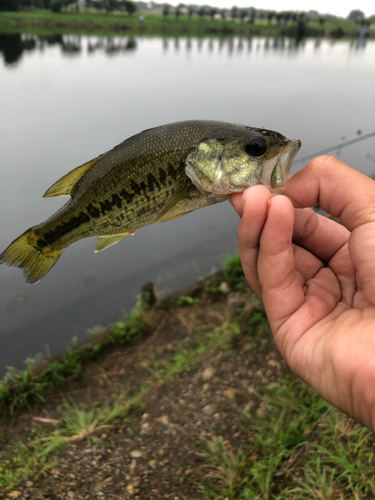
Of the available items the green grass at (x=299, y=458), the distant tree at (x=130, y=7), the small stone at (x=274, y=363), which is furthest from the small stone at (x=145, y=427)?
the distant tree at (x=130, y=7)

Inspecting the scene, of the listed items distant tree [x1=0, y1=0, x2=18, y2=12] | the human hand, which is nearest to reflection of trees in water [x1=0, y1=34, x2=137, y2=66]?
distant tree [x1=0, y1=0, x2=18, y2=12]

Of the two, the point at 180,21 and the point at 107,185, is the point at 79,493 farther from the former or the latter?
the point at 180,21

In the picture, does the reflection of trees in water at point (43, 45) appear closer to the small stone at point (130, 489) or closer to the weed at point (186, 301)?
the weed at point (186, 301)

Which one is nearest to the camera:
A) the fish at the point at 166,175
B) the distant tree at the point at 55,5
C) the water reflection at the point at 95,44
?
the fish at the point at 166,175

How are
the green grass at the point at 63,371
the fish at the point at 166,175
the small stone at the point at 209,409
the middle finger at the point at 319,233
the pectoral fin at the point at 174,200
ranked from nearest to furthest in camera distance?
the fish at the point at 166,175
the pectoral fin at the point at 174,200
the middle finger at the point at 319,233
the small stone at the point at 209,409
the green grass at the point at 63,371

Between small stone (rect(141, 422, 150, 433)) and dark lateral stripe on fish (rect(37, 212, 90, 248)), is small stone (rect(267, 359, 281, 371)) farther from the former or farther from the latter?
dark lateral stripe on fish (rect(37, 212, 90, 248))
